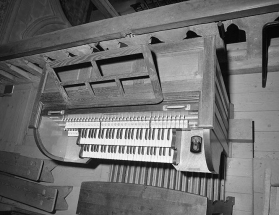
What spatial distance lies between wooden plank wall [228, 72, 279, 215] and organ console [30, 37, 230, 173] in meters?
0.64

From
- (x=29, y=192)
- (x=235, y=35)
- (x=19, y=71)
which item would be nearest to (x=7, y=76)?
(x=19, y=71)

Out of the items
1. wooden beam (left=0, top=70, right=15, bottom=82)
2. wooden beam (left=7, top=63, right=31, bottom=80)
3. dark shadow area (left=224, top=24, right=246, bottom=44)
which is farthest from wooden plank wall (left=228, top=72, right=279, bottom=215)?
wooden beam (left=0, top=70, right=15, bottom=82)

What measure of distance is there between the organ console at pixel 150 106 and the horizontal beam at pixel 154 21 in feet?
0.61

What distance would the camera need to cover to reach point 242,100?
8.82 feet

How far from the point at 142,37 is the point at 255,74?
150cm

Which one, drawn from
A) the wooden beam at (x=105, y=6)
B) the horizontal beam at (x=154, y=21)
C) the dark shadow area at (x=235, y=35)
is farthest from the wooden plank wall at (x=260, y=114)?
the wooden beam at (x=105, y=6)

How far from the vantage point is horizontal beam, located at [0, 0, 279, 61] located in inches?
65.4

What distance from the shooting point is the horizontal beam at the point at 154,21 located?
166 centimetres

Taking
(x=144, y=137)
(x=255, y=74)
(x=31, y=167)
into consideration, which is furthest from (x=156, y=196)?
(x=31, y=167)

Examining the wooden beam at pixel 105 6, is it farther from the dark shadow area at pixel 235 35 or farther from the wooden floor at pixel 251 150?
the wooden floor at pixel 251 150

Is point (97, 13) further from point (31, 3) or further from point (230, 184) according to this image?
point (230, 184)

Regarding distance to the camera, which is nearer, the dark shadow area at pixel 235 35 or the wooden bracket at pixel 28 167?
the wooden bracket at pixel 28 167

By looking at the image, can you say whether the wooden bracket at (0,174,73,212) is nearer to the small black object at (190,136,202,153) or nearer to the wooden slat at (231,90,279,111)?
the small black object at (190,136,202,153)

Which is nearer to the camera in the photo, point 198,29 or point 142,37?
point 198,29
